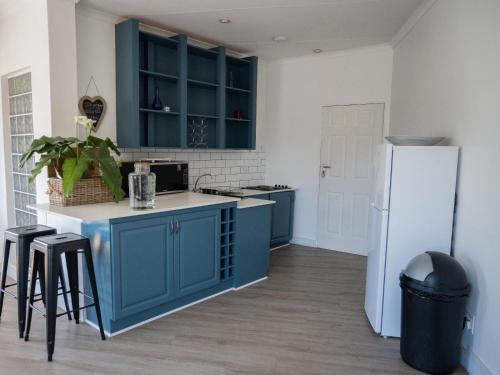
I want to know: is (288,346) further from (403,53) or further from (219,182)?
(403,53)

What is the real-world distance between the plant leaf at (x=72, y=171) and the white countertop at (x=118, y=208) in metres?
0.17

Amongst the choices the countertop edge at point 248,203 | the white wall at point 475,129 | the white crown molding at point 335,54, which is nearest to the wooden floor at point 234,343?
the white wall at point 475,129

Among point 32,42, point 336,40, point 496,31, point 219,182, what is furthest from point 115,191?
point 336,40

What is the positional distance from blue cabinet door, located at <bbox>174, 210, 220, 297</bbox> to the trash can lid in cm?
162

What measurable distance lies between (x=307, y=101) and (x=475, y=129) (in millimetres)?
3109

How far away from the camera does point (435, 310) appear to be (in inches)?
89.5

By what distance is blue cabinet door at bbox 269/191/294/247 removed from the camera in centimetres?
508

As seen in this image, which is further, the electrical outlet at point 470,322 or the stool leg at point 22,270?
the stool leg at point 22,270

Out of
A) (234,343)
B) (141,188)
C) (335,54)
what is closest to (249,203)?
(141,188)

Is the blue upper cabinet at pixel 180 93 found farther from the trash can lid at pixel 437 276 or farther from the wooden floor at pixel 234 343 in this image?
the trash can lid at pixel 437 276

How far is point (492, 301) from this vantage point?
7.02 ft

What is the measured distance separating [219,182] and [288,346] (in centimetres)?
275

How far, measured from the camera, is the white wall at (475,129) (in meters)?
2.15

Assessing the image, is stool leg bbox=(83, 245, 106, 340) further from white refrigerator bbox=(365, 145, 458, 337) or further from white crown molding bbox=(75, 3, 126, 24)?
white crown molding bbox=(75, 3, 126, 24)
